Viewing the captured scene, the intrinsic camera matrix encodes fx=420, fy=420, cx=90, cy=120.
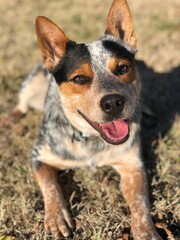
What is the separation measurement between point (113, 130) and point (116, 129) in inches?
1.4

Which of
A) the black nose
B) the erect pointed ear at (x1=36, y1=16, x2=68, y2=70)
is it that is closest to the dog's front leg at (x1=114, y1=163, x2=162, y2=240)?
the black nose

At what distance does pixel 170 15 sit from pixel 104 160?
460cm

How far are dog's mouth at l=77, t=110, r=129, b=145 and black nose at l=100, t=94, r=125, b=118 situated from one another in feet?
0.69

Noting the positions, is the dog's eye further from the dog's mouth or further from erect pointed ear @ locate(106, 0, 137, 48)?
erect pointed ear @ locate(106, 0, 137, 48)

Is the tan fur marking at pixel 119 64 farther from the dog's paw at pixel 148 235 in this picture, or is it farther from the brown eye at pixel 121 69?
the dog's paw at pixel 148 235

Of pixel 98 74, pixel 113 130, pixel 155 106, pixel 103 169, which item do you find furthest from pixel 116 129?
pixel 155 106

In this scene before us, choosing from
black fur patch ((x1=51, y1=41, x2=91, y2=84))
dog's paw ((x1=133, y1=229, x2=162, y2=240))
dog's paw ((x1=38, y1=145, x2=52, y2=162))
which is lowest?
dog's paw ((x1=133, y1=229, x2=162, y2=240))

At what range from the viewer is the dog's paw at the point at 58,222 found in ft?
12.5

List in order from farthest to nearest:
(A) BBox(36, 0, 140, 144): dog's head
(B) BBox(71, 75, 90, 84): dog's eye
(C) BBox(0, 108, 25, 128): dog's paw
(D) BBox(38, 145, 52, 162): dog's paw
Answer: (C) BBox(0, 108, 25, 128): dog's paw
(D) BBox(38, 145, 52, 162): dog's paw
(B) BBox(71, 75, 90, 84): dog's eye
(A) BBox(36, 0, 140, 144): dog's head

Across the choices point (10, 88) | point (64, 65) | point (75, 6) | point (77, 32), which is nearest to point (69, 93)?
point (64, 65)

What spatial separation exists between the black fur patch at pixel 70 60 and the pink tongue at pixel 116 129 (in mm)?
592

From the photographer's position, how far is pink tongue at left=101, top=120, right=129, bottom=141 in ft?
12.8

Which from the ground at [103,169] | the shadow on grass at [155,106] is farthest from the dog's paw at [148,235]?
the shadow on grass at [155,106]

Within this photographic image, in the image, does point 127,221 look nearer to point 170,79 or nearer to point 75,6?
point 170,79
